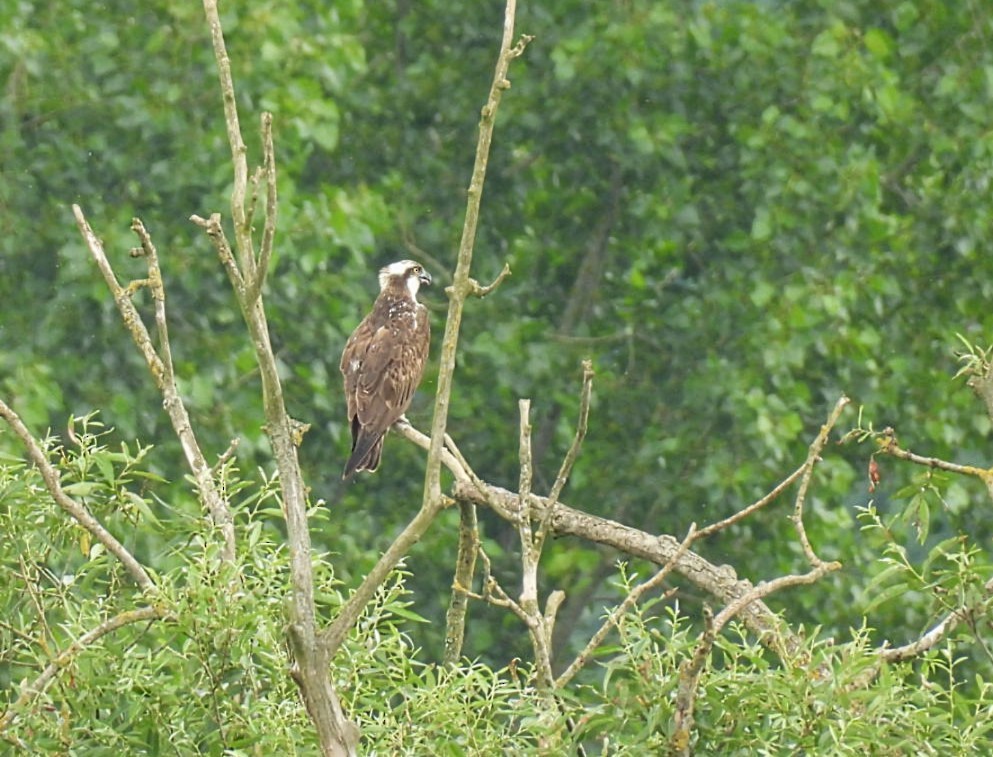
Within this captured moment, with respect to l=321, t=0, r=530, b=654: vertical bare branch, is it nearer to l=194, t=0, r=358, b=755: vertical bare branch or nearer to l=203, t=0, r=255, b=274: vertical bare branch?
l=194, t=0, r=358, b=755: vertical bare branch

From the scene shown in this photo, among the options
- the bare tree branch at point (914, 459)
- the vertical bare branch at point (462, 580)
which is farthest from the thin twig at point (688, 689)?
the vertical bare branch at point (462, 580)

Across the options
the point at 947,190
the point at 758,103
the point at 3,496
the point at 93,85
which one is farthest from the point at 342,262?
the point at 3,496

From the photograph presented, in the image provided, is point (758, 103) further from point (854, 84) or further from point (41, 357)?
point (41, 357)

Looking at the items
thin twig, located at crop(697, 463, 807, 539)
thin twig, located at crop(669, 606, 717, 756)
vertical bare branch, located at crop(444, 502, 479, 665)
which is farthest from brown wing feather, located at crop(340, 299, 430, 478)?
thin twig, located at crop(669, 606, 717, 756)

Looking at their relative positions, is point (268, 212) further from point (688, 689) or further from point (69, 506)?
point (688, 689)

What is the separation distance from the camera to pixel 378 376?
7.42 m

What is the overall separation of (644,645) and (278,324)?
721 centimetres

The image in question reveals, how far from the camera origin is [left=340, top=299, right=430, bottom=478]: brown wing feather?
7.31 meters

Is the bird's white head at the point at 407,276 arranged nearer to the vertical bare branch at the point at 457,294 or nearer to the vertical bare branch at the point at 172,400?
the vertical bare branch at the point at 172,400

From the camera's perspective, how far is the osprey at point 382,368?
731 centimetres

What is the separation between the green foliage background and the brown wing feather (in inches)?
73.5

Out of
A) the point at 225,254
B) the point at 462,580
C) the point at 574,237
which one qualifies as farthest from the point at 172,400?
the point at 574,237

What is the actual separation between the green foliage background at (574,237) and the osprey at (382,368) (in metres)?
1.81

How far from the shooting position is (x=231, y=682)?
378 cm
